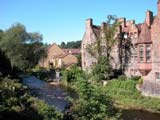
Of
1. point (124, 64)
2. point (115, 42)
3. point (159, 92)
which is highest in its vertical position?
point (115, 42)

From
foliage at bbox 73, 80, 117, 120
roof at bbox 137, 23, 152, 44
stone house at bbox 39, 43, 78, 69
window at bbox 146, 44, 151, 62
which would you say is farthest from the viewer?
stone house at bbox 39, 43, 78, 69

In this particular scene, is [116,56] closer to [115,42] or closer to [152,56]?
[115,42]

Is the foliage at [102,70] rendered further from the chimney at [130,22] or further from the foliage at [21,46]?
the foliage at [21,46]

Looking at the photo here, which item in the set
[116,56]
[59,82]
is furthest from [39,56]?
[116,56]

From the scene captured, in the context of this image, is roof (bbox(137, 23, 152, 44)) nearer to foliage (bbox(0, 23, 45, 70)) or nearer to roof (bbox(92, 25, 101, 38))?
roof (bbox(92, 25, 101, 38))

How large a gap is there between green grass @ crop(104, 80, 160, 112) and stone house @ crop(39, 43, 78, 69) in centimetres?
5021

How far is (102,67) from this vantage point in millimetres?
57688

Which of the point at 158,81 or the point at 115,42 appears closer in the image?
the point at 158,81

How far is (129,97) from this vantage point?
45531mm

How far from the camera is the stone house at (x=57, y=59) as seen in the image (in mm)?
105000

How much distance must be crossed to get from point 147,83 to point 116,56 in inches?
693

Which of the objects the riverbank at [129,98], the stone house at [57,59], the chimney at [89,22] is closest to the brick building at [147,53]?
the riverbank at [129,98]

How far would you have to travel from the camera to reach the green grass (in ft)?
133

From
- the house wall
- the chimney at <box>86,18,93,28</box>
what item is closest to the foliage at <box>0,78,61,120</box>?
the house wall
